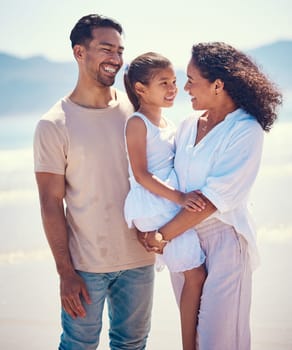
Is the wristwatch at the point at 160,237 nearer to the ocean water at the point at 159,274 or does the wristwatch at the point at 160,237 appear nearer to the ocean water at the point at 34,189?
the ocean water at the point at 159,274

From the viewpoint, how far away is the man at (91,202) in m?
2.48

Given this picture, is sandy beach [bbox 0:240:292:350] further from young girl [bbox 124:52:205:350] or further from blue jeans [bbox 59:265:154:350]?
young girl [bbox 124:52:205:350]

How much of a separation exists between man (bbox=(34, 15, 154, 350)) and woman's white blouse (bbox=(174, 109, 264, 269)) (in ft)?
1.23

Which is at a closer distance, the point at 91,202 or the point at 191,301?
the point at 191,301

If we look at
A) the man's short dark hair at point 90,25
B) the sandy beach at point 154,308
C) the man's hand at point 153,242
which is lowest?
the sandy beach at point 154,308

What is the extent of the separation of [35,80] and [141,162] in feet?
15.1

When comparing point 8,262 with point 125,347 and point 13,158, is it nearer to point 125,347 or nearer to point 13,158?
point 13,158

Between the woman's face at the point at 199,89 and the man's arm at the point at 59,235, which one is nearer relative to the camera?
the woman's face at the point at 199,89

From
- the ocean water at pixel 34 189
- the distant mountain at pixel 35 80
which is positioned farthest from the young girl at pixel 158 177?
the distant mountain at pixel 35 80

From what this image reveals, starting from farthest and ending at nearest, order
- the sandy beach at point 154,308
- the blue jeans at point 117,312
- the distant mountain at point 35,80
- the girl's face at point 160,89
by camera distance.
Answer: the distant mountain at point 35,80 → the sandy beach at point 154,308 → the blue jeans at point 117,312 → the girl's face at point 160,89

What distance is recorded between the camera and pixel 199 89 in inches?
88.9

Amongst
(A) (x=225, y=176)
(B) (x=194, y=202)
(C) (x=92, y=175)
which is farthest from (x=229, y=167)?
(C) (x=92, y=175)

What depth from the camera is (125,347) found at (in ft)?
8.73

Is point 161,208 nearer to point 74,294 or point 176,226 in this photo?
→ point 176,226
